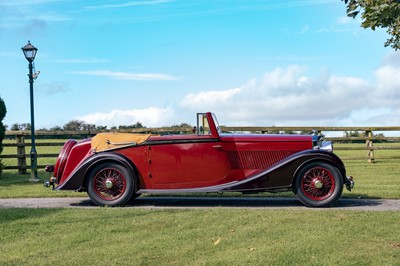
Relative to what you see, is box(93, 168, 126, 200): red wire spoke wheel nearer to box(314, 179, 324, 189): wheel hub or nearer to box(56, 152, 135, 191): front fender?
box(56, 152, 135, 191): front fender

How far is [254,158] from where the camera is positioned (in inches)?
329

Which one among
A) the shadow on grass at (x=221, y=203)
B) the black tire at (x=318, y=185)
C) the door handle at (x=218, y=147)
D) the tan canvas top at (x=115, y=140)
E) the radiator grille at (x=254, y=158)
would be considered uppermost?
the tan canvas top at (x=115, y=140)

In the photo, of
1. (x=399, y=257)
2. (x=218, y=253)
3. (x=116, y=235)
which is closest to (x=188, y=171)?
(x=116, y=235)

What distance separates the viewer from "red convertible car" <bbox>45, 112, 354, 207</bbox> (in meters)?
8.09

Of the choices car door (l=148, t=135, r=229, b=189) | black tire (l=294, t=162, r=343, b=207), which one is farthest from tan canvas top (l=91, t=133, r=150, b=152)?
black tire (l=294, t=162, r=343, b=207)

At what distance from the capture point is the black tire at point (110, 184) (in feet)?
27.0

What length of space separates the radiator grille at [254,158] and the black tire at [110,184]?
71.6 inches

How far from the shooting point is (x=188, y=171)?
823 centimetres

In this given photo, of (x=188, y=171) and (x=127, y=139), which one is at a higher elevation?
(x=127, y=139)

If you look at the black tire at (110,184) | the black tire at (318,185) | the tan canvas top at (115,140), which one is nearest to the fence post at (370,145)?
the black tire at (318,185)

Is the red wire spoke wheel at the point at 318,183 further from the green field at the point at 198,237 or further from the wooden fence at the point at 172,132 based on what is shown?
the wooden fence at the point at 172,132

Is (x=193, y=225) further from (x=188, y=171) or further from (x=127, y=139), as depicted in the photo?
(x=127, y=139)

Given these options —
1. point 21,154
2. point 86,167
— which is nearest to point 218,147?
point 86,167

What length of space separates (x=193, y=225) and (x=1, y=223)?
110 inches
